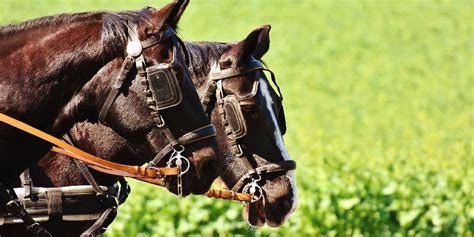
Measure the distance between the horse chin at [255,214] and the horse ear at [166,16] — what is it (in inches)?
72.0

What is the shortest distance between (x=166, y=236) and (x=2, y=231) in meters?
2.64

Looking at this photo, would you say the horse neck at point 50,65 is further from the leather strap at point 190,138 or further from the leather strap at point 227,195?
the leather strap at point 227,195

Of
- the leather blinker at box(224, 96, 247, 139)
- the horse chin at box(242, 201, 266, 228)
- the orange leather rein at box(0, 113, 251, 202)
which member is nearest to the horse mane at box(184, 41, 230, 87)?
the leather blinker at box(224, 96, 247, 139)

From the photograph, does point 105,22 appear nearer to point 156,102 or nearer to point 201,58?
point 156,102

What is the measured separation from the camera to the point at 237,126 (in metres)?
6.01

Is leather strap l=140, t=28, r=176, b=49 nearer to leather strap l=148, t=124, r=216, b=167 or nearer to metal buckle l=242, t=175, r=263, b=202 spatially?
leather strap l=148, t=124, r=216, b=167

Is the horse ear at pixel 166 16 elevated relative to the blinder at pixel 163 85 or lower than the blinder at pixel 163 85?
elevated

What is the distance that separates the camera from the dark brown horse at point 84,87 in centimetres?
446

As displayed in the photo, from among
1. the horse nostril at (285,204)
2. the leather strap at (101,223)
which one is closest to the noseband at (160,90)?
the leather strap at (101,223)

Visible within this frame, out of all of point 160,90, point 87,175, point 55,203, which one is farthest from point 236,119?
point 160,90

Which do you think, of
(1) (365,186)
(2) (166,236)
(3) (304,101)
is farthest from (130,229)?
(3) (304,101)

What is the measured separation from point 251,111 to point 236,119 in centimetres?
11

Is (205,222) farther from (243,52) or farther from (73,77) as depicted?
(73,77)

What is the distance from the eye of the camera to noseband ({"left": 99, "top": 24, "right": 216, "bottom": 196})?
443 cm
